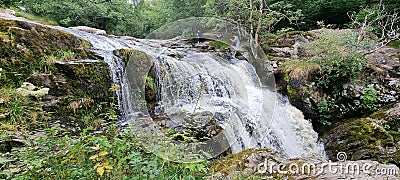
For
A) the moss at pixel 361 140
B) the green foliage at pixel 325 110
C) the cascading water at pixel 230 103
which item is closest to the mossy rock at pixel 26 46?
the cascading water at pixel 230 103

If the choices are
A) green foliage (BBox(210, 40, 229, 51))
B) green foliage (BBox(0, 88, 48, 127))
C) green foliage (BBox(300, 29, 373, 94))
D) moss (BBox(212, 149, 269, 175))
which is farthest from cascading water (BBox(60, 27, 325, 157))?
green foliage (BBox(210, 40, 229, 51))

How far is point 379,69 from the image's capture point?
22.5 feet

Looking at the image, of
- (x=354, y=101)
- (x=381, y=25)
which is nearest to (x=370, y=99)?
(x=354, y=101)

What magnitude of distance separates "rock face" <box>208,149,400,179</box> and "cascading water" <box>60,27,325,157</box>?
1.11 metres

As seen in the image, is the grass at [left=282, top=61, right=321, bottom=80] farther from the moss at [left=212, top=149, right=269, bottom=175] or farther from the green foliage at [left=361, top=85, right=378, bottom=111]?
the moss at [left=212, top=149, right=269, bottom=175]

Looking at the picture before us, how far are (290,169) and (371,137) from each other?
9.91 feet

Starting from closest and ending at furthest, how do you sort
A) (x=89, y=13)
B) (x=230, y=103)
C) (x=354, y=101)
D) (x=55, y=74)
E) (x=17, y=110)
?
(x=17, y=110) → (x=55, y=74) → (x=230, y=103) → (x=354, y=101) → (x=89, y=13)

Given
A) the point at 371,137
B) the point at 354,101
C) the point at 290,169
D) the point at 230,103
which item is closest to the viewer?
the point at 290,169

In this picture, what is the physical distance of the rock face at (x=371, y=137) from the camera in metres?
4.55

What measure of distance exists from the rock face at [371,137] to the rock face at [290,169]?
1.84m

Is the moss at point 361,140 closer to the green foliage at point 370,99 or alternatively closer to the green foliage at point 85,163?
the green foliage at point 370,99

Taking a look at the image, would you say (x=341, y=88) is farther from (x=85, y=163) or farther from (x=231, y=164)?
(x=85, y=163)

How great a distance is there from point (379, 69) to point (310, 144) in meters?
3.24

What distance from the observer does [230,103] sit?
17.8 feet
